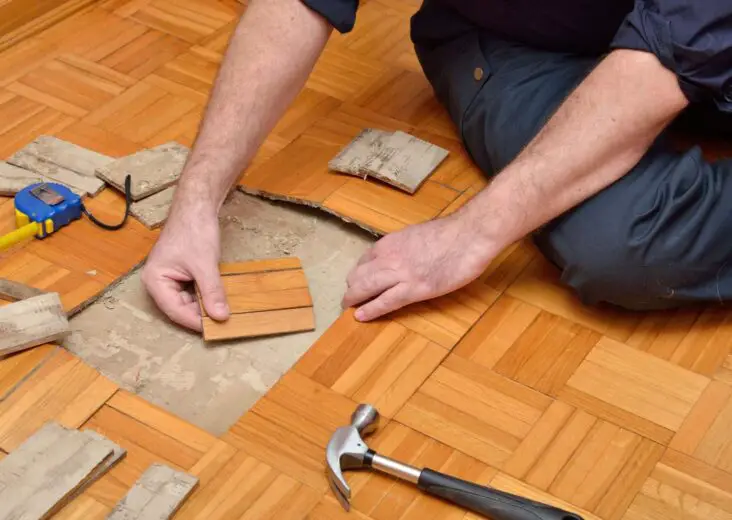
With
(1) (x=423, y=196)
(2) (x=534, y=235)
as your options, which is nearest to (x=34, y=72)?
(1) (x=423, y=196)

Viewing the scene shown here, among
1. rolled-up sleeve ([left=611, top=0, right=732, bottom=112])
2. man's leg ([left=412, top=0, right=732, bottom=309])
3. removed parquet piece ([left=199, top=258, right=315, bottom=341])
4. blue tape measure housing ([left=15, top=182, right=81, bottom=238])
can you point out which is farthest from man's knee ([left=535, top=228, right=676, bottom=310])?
blue tape measure housing ([left=15, top=182, right=81, bottom=238])

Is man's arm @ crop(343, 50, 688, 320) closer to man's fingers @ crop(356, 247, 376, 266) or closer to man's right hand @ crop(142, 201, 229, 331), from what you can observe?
man's fingers @ crop(356, 247, 376, 266)

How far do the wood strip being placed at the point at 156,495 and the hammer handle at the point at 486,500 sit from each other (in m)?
0.27

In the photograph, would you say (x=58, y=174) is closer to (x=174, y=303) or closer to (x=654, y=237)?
(x=174, y=303)

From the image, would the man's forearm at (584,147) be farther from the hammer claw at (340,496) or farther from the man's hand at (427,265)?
the hammer claw at (340,496)

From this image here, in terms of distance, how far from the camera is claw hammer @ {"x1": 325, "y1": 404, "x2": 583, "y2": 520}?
1.09 meters

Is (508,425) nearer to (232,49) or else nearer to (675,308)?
(675,308)

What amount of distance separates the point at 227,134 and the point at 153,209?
21 cm

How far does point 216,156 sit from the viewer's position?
141 centimetres

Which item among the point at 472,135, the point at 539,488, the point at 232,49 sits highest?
the point at 232,49

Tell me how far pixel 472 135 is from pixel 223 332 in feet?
1.91

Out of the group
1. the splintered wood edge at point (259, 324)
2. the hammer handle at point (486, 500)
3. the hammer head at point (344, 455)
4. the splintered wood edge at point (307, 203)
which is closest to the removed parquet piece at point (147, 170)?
the splintered wood edge at point (307, 203)

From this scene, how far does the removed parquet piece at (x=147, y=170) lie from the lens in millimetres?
1569

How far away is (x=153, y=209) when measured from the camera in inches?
60.8
